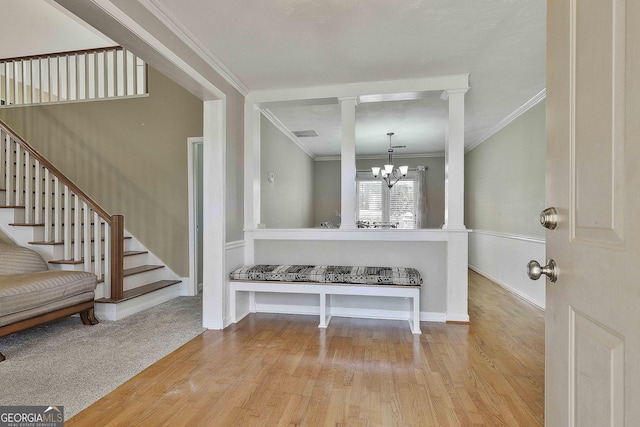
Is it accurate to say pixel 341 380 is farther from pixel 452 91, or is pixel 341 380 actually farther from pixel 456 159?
pixel 452 91

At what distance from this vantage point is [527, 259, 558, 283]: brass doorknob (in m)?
0.88

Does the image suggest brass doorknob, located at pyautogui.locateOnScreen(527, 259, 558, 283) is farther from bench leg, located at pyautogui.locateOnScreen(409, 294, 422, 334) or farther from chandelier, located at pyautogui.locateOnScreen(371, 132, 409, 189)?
chandelier, located at pyautogui.locateOnScreen(371, 132, 409, 189)

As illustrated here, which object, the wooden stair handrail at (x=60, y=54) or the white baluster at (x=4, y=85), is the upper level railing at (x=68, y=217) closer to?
the wooden stair handrail at (x=60, y=54)

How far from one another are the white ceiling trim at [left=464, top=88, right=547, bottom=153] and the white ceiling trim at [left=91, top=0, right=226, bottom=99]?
3.55 m

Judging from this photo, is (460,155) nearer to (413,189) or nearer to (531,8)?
(531,8)

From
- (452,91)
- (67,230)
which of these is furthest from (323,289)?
(67,230)

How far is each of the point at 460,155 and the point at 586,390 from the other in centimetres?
278

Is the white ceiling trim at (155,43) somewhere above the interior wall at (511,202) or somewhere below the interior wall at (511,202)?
above

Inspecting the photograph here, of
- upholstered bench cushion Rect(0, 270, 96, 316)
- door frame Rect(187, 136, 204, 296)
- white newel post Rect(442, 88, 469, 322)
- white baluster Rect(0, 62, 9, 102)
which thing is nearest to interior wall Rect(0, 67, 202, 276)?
door frame Rect(187, 136, 204, 296)

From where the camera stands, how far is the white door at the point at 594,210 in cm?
60

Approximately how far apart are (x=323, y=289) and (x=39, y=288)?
2.39 m

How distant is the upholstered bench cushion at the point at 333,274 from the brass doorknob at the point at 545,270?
→ 2101 millimetres

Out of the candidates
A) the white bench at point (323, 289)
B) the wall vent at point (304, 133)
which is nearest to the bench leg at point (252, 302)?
the white bench at point (323, 289)

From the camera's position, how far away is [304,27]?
242 cm
